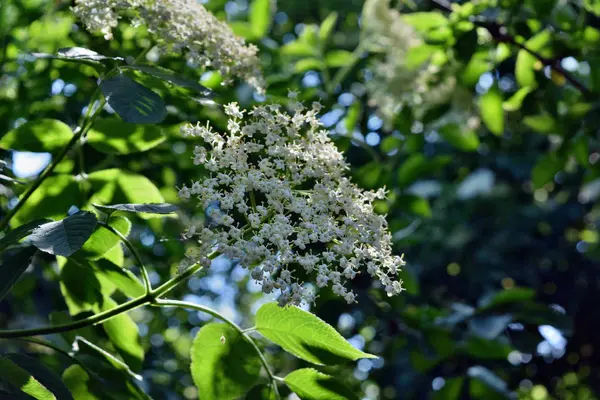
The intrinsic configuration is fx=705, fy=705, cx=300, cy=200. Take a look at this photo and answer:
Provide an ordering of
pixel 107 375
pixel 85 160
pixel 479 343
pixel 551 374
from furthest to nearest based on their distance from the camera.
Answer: pixel 551 374, pixel 479 343, pixel 85 160, pixel 107 375

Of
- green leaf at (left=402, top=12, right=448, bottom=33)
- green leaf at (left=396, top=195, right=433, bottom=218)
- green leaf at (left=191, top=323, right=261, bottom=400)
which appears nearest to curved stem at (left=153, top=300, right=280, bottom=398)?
green leaf at (left=191, top=323, right=261, bottom=400)

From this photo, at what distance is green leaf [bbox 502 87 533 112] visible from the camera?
2787 mm

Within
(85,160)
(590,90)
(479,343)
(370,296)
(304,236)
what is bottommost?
(479,343)

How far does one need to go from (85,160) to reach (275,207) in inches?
37.9

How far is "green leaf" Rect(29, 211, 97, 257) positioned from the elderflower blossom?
0.17 meters

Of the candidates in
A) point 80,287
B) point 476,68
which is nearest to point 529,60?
point 476,68

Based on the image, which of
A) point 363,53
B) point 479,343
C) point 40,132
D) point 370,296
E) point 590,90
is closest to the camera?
point 40,132

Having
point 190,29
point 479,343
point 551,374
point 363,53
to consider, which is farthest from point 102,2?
point 551,374

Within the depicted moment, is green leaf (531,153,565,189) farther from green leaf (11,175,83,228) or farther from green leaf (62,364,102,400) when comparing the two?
green leaf (62,364,102,400)

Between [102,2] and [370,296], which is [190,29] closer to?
[102,2]

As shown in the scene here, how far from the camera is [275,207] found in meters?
1.20

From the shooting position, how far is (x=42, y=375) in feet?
3.97

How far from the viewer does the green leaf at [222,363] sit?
1295 mm

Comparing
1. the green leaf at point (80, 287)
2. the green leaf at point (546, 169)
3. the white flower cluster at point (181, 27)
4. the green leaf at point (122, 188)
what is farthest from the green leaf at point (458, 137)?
the green leaf at point (80, 287)
